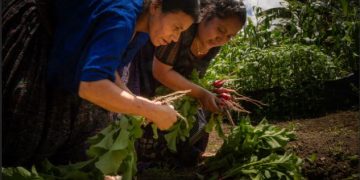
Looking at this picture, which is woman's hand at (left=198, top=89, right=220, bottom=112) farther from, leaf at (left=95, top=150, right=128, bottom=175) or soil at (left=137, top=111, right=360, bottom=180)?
leaf at (left=95, top=150, right=128, bottom=175)

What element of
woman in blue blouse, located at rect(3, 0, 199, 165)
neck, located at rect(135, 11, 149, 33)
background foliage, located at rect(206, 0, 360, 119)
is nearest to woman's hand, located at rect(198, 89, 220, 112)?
woman in blue blouse, located at rect(3, 0, 199, 165)

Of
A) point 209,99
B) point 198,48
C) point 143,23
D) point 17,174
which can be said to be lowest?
point 17,174

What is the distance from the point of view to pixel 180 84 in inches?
82.7

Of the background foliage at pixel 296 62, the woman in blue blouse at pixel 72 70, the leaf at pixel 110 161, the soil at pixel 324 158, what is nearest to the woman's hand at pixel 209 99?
the soil at pixel 324 158

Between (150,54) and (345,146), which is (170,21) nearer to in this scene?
(150,54)

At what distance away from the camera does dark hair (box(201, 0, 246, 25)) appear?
205 centimetres

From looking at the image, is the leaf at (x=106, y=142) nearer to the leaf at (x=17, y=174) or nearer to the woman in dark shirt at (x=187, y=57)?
the leaf at (x=17, y=174)

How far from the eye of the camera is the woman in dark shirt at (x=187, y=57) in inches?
81.4

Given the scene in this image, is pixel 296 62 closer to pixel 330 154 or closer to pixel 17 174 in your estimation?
pixel 330 154

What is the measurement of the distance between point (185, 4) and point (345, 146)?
4.36 ft

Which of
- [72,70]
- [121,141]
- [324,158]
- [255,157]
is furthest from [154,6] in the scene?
[324,158]

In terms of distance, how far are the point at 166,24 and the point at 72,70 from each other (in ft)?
1.13

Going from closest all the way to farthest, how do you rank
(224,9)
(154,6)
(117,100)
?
(117,100), (154,6), (224,9)

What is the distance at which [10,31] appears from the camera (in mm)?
1573
